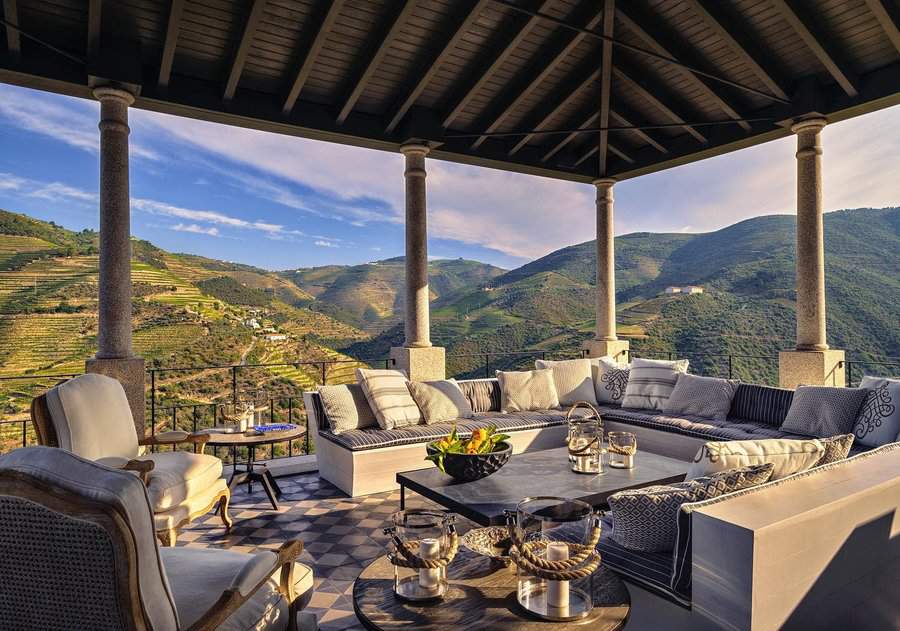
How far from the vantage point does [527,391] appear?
5.58 metres

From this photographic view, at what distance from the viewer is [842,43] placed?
4.90 meters

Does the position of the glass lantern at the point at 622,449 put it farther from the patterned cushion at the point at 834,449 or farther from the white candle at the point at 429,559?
the white candle at the point at 429,559

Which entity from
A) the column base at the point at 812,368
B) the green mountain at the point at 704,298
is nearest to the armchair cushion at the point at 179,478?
the column base at the point at 812,368

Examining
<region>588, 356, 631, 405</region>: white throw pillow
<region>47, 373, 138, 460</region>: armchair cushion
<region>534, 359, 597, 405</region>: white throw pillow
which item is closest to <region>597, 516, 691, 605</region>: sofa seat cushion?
<region>47, 373, 138, 460</region>: armchair cushion

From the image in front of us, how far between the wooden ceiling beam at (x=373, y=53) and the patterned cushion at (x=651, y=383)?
12.6 feet

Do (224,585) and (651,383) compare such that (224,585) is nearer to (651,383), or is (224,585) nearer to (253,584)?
(253,584)

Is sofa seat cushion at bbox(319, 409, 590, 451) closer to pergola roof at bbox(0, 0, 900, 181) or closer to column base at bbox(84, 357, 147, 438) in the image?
column base at bbox(84, 357, 147, 438)

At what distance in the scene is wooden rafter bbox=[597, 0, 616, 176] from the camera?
5.09 meters

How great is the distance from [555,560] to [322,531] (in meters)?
2.48

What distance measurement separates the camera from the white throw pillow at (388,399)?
461cm

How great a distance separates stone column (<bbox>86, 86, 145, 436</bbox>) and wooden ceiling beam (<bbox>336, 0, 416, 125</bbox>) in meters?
1.89

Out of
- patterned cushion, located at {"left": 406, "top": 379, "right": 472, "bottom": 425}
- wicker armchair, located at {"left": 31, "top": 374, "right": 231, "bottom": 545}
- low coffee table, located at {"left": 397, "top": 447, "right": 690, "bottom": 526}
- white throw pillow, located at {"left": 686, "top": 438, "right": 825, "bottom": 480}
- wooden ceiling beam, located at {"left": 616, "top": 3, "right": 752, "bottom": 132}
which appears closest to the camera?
white throw pillow, located at {"left": 686, "top": 438, "right": 825, "bottom": 480}

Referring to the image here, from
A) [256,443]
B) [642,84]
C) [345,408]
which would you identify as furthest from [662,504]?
[642,84]

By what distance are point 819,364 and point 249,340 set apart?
1214 centimetres
